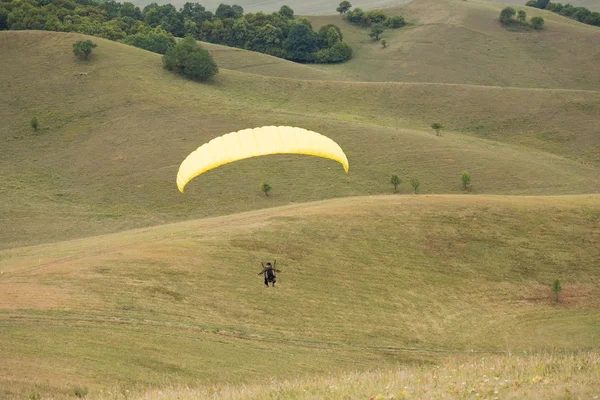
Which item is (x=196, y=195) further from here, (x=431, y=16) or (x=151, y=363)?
(x=431, y=16)

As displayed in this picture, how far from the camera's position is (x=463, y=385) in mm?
17703

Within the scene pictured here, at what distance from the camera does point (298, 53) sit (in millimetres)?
167000

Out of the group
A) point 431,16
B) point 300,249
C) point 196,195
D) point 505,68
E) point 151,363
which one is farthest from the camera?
point 431,16

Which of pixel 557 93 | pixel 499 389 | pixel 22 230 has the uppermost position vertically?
pixel 499 389

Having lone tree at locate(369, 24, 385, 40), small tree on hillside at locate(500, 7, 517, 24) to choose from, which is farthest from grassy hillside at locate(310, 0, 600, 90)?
small tree on hillside at locate(500, 7, 517, 24)

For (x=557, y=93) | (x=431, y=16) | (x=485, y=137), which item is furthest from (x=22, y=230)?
(x=431, y=16)

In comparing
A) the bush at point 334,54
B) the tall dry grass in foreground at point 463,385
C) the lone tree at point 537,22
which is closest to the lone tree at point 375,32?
the bush at point 334,54

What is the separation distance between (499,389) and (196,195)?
57378 mm

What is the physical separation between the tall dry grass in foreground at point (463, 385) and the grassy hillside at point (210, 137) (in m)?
44.4

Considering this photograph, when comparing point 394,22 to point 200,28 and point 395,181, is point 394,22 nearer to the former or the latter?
point 200,28

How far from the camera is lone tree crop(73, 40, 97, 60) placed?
4242 inches

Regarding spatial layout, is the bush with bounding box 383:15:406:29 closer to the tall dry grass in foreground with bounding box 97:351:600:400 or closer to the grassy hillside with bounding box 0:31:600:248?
the grassy hillside with bounding box 0:31:600:248

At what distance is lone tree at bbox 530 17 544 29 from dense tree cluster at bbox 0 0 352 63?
4052cm

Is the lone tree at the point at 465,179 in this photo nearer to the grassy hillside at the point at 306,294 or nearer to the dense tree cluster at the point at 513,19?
the grassy hillside at the point at 306,294
